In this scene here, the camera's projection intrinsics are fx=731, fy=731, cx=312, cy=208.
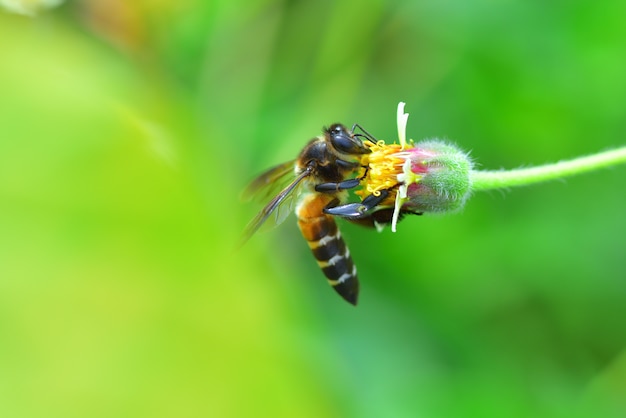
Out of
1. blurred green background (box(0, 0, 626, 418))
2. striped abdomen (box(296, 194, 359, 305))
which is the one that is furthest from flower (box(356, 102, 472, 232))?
blurred green background (box(0, 0, 626, 418))

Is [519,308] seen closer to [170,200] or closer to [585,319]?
[585,319]

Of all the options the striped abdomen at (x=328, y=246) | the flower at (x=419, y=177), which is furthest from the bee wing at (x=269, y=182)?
the flower at (x=419, y=177)

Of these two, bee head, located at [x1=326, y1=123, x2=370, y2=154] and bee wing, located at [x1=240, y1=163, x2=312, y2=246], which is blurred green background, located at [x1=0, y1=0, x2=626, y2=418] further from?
bee head, located at [x1=326, y1=123, x2=370, y2=154]

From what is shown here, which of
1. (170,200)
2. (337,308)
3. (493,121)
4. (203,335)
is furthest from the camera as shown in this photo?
(337,308)

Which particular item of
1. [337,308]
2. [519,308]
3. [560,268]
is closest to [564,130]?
[560,268]

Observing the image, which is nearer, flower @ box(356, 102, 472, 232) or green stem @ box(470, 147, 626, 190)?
green stem @ box(470, 147, 626, 190)

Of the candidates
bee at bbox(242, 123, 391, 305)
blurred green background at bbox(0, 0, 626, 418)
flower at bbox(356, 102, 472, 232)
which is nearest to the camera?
blurred green background at bbox(0, 0, 626, 418)

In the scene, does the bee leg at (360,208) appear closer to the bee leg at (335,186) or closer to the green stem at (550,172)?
the bee leg at (335,186)
